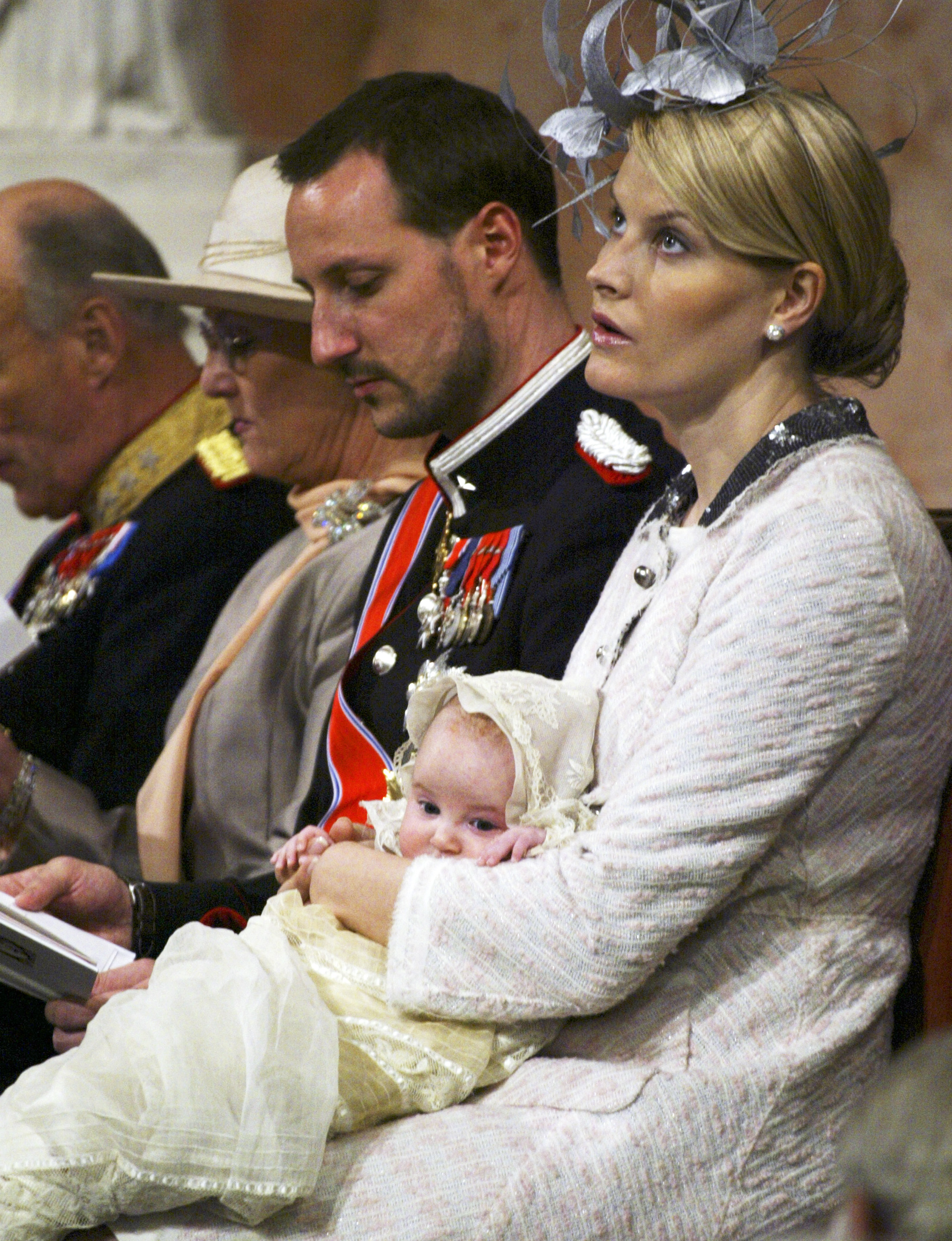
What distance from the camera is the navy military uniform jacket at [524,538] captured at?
6.72 feet

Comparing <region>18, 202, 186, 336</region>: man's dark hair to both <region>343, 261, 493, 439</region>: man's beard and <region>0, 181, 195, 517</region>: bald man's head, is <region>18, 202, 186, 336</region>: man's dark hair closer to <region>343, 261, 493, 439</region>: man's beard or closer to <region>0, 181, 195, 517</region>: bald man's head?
<region>0, 181, 195, 517</region>: bald man's head

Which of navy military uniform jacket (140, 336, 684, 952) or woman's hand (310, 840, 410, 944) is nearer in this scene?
woman's hand (310, 840, 410, 944)

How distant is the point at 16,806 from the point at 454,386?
1111 millimetres

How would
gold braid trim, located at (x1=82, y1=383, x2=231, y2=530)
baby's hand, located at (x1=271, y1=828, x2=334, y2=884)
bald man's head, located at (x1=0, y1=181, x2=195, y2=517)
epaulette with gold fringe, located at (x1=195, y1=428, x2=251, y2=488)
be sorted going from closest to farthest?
baby's hand, located at (x1=271, y1=828, x2=334, y2=884)
epaulette with gold fringe, located at (x1=195, y1=428, x2=251, y2=488)
gold braid trim, located at (x1=82, y1=383, x2=231, y2=530)
bald man's head, located at (x1=0, y1=181, x2=195, y2=517)

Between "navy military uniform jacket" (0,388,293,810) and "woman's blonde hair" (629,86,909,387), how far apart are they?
164 centimetres

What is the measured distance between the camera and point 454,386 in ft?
7.72

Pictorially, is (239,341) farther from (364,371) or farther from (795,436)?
(795,436)

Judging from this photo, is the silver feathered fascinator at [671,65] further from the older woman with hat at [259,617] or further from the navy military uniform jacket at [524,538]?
the older woman with hat at [259,617]

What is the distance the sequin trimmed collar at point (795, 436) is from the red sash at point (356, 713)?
0.68 m

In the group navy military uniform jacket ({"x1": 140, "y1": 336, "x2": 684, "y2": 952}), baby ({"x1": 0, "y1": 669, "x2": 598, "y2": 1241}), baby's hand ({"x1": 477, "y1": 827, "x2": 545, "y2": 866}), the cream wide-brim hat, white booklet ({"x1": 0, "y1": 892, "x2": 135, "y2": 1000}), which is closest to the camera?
baby ({"x1": 0, "y1": 669, "x2": 598, "y2": 1241})

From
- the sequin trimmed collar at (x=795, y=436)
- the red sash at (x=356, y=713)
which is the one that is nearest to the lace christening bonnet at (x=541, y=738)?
the sequin trimmed collar at (x=795, y=436)

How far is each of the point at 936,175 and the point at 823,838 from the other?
5.47ft

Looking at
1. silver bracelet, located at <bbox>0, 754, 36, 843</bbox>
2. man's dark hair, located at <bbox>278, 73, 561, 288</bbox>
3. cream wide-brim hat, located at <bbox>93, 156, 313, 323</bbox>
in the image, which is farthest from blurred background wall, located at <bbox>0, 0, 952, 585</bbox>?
silver bracelet, located at <bbox>0, 754, 36, 843</bbox>

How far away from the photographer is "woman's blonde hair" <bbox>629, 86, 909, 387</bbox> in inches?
65.4
